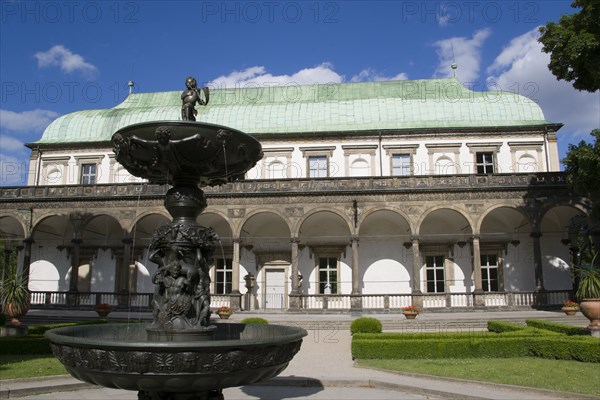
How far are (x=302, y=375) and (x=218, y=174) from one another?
627 centimetres

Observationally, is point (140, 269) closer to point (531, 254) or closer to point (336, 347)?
point (336, 347)

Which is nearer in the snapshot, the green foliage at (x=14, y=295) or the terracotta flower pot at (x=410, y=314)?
the green foliage at (x=14, y=295)

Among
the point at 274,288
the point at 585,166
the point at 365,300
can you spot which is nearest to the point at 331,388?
the point at 585,166

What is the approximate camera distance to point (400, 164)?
3038 cm

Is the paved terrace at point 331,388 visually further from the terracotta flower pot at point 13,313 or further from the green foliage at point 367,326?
the terracotta flower pot at point 13,313

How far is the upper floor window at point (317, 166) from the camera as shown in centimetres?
3066

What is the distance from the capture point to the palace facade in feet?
Answer: 87.6

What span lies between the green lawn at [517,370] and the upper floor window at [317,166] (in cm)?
1820

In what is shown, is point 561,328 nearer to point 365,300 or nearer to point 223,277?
point 365,300

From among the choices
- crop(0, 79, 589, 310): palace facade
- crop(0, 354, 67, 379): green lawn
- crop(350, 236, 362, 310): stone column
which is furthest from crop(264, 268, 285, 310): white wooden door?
crop(0, 354, 67, 379): green lawn

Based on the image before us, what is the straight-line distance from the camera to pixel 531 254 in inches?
1120

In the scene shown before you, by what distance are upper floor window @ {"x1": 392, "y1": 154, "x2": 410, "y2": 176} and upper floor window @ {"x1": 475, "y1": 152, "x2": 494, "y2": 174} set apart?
4126 millimetres

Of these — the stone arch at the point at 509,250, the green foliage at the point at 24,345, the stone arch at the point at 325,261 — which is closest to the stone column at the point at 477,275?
the stone arch at the point at 509,250

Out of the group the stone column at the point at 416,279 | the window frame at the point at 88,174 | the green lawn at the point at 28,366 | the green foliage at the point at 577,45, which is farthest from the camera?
the window frame at the point at 88,174
